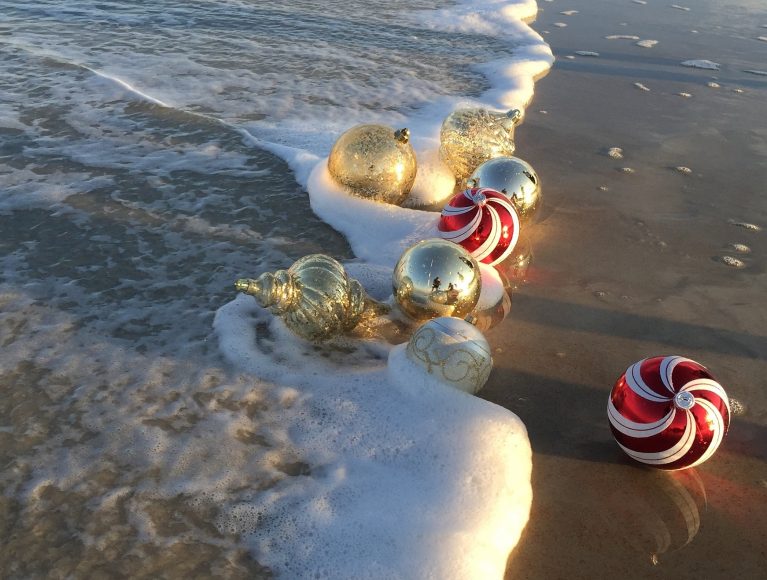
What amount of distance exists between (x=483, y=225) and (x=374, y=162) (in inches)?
52.7

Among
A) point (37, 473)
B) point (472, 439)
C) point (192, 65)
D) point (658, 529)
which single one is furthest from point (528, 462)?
point (192, 65)

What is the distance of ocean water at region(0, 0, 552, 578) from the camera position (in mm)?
3023

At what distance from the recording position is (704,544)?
9.91 feet

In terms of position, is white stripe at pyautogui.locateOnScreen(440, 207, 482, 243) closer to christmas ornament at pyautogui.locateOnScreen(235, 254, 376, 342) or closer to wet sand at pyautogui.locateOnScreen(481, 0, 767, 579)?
wet sand at pyautogui.locateOnScreen(481, 0, 767, 579)

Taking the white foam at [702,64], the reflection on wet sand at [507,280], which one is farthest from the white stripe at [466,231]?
the white foam at [702,64]

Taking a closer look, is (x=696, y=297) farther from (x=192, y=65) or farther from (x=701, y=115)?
(x=192, y=65)

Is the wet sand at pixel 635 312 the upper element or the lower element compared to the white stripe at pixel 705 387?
lower

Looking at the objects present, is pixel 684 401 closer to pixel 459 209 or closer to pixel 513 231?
Result: pixel 513 231

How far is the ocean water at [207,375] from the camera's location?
3023 millimetres

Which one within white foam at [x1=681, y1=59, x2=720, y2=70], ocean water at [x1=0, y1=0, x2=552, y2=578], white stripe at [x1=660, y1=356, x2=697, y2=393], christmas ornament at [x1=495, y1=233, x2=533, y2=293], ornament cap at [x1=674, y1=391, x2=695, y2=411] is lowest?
ocean water at [x1=0, y1=0, x2=552, y2=578]

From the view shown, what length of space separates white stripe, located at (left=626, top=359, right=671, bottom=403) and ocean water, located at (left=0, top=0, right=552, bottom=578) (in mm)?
647

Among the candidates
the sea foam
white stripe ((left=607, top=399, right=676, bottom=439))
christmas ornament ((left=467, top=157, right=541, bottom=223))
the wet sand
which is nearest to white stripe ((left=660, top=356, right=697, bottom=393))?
white stripe ((left=607, top=399, right=676, bottom=439))

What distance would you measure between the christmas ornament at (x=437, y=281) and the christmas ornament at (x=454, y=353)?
0.35 m

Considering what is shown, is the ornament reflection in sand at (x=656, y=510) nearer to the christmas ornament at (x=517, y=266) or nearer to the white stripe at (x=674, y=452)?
the white stripe at (x=674, y=452)
